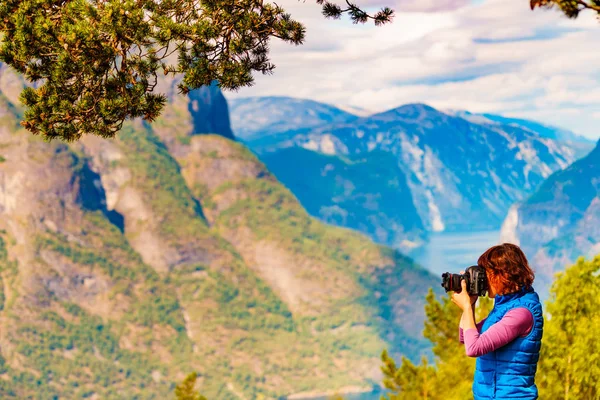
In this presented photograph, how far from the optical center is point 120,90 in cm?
1617

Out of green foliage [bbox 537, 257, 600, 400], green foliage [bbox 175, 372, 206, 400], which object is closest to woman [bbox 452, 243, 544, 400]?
green foliage [bbox 537, 257, 600, 400]

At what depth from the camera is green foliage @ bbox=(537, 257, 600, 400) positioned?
54.2 ft

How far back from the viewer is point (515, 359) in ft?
31.3

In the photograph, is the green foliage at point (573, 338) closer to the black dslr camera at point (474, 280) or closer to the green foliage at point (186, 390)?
the black dslr camera at point (474, 280)

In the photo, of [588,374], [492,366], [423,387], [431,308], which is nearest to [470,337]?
[492,366]

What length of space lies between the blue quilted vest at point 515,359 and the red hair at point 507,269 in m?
0.11

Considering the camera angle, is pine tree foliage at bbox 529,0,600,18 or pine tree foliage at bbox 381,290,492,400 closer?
pine tree foliage at bbox 529,0,600,18

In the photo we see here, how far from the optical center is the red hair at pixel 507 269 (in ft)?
31.3

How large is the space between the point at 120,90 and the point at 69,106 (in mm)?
1027

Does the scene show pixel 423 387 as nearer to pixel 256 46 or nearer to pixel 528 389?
pixel 256 46

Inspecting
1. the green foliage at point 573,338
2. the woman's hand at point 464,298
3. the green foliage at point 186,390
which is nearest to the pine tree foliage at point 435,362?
the green foliage at point 186,390

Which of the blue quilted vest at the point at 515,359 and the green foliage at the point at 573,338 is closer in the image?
the blue quilted vest at the point at 515,359

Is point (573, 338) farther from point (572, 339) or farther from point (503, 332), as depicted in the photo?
point (503, 332)

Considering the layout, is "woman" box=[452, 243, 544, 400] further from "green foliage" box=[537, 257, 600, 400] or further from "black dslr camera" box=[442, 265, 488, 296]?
"green foliage" box=[537, 257, 600, 400]
